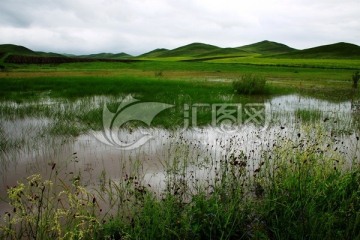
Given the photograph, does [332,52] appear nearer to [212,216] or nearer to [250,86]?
[250,86]

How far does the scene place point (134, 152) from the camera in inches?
312

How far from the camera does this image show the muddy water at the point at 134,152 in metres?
6.42

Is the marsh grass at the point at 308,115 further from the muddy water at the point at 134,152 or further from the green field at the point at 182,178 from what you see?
the muddy water at the point at 134,152

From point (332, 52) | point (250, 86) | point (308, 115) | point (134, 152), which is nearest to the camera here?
point (134, 152)

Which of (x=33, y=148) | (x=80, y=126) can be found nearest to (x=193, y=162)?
(x=33, y=148)

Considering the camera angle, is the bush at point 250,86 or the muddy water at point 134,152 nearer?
the muddy water at point 134,152

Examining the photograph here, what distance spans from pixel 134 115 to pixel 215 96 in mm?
6387

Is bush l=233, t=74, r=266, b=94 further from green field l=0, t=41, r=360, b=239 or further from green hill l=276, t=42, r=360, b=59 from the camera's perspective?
green hill l=276, t=42, r=360, b=59

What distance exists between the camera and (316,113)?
12.7 metres

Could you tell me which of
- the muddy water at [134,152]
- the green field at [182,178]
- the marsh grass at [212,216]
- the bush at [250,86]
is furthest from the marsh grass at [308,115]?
the marsh grass at [212,216]

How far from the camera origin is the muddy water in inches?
253

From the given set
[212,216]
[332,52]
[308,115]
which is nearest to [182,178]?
[212,216]

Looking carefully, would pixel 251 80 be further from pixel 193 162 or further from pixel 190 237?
pixel 190 237

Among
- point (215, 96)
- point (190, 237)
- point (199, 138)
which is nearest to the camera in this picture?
point (190, 237)
